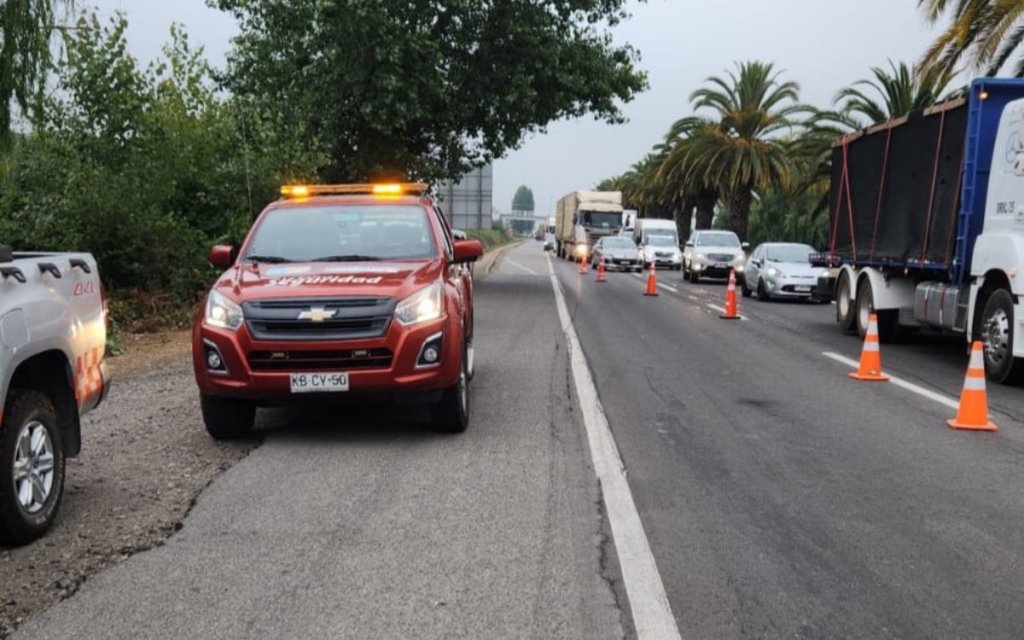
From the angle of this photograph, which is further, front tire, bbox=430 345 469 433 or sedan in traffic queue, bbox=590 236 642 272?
sedan in traffic queue, bbox=590 236 642 272

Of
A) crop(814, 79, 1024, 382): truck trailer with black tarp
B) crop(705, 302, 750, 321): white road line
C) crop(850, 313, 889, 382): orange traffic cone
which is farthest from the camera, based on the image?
crop(705, 302, 750, 321): white road line

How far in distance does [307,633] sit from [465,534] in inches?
55.5

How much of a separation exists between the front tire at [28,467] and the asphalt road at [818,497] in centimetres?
310

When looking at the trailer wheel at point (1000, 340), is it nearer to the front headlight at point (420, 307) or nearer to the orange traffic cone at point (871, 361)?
the orange traffic cone at point (871, 361)

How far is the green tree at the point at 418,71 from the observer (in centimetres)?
2438

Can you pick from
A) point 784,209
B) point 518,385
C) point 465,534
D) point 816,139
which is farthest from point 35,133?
point 784,209

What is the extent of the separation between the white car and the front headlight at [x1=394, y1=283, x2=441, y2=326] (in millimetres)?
26181

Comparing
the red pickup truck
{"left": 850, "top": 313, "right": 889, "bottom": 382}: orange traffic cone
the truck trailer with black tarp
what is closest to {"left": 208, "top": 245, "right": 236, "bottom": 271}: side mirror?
the red pickup truck

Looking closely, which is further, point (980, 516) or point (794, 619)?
point (980, 516)

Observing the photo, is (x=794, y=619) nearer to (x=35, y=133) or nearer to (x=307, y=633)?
(x=307, y=633)

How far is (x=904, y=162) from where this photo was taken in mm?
14977

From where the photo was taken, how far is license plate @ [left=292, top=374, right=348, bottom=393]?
7.30m

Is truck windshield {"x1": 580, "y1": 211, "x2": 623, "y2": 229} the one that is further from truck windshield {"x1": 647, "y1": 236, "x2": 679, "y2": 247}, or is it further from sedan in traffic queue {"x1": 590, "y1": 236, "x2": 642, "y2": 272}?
sedan in traffic queue {"x1": 590, "y1": 236, "x2": 642, "y2": 272}

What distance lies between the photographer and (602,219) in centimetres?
5047
